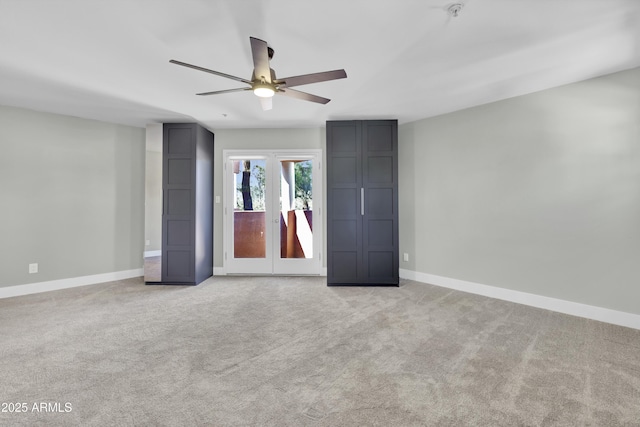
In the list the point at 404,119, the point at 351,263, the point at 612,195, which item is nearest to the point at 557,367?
the point at 612,195

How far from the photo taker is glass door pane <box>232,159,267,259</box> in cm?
495

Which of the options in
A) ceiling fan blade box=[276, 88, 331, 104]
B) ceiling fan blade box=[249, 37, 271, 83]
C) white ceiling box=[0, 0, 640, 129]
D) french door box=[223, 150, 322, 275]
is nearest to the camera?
ceiling fan blade box=[249, 37, 271, 83]

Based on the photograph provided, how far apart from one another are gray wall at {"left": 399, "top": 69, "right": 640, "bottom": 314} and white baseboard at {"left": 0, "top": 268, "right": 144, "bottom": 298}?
4947mm

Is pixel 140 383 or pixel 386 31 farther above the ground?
pixel 386 31

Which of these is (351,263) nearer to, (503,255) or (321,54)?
(503,255)

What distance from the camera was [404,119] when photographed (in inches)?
176

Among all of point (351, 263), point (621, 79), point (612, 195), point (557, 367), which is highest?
point (621, 79)

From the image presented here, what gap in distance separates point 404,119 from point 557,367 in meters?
3.65

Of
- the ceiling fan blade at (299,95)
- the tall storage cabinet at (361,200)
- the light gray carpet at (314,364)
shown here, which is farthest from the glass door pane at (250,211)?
the ceiling fan blade at (299,95)

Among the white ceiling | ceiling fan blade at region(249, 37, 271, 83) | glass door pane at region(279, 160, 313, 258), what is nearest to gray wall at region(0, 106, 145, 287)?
the white ceiling

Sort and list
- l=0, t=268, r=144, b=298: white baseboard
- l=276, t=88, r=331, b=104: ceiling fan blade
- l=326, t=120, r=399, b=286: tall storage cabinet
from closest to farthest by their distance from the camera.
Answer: l=276, t=88, r=331, b=104: ceiling fan blade, l=0, t=268, r=144, b=298: white baseboard, l=326, t=120, r=399, b=286: tall storage cabinet

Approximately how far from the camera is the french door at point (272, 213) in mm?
4879

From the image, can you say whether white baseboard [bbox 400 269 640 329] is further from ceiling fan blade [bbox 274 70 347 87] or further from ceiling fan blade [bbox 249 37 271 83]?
ceiling fan blade [bbox 249 37 271 83]

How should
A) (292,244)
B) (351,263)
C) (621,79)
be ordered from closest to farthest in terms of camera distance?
(621,79) < (351,263) < (292,244)
